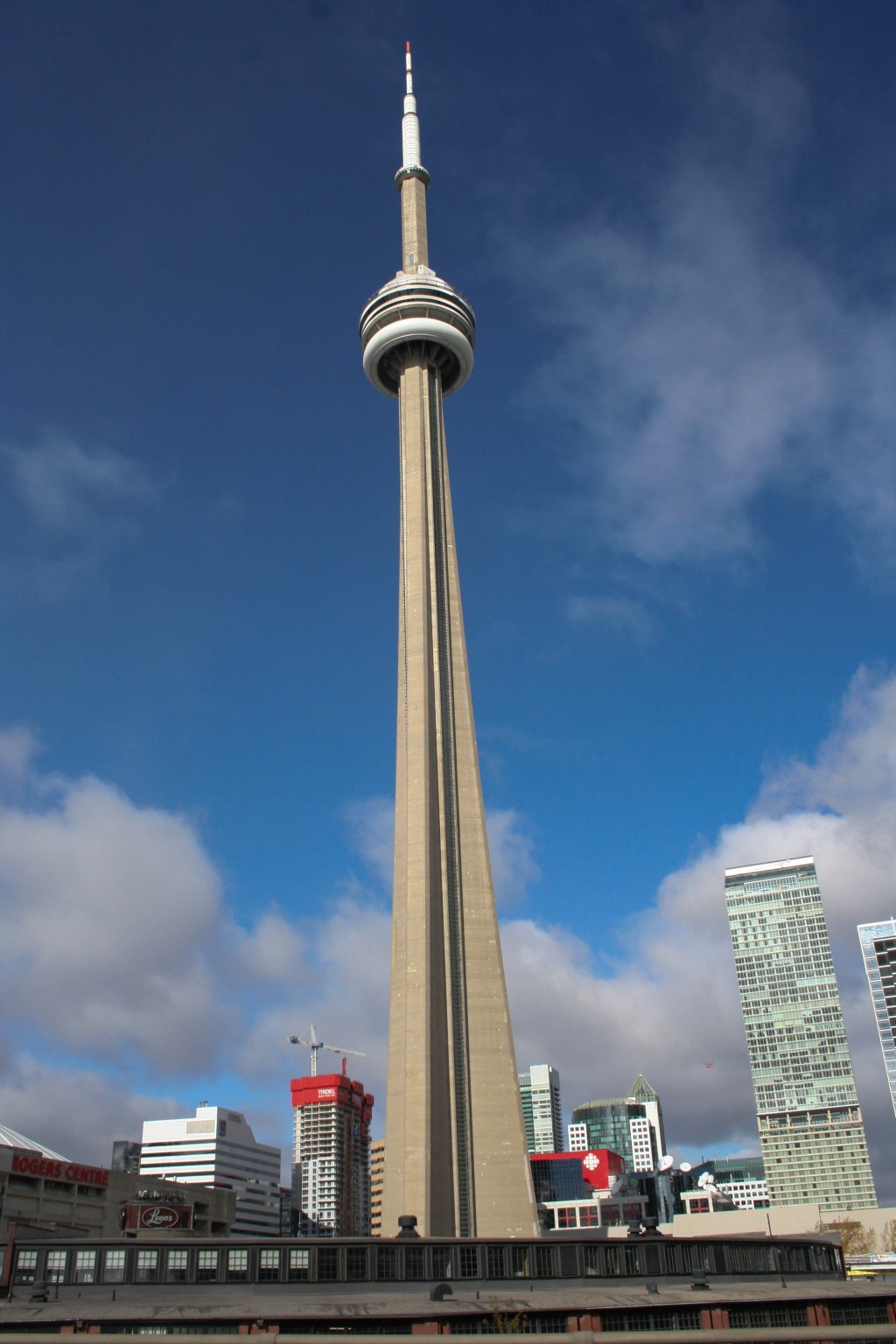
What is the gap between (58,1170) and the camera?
4011 inches

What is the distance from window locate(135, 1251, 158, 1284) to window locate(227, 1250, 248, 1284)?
2.45 m

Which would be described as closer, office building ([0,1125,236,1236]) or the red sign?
the red sign

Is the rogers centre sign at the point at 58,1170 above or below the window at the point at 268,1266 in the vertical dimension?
above

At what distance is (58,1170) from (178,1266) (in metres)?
75.1

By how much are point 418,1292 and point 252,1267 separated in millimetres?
5801

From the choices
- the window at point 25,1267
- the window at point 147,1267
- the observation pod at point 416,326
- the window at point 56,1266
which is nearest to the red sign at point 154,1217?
the window at point 25,1267

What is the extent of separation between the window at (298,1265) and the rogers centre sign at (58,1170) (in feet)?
233

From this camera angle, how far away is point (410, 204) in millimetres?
117625

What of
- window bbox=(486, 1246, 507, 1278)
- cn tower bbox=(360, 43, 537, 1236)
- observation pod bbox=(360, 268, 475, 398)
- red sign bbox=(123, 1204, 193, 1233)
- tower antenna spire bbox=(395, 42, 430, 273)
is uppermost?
tower antenna spire bbox=(395, 42, 430, 273)

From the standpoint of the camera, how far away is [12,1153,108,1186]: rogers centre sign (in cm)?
9669

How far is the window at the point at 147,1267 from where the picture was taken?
3676cm

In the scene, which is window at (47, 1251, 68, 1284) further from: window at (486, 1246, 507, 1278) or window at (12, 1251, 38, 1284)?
window at (486, 1246, 507, 1278)

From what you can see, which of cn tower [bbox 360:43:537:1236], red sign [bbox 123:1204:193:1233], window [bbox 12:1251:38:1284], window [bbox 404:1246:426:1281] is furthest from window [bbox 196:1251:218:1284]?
red sign [bbox 123:1204:193:1233]

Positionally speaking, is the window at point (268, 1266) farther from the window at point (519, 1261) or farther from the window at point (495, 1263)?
the window at point (519, 1261)
